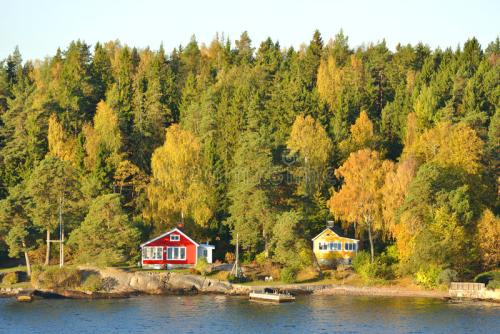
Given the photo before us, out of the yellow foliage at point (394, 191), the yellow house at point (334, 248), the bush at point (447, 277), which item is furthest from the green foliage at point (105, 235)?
the bush at point (447, 277)

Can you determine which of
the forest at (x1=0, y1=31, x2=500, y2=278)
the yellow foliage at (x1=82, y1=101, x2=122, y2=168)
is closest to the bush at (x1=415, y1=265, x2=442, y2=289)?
the forest at (x1=0, y1=31, x2=500, y2=278)

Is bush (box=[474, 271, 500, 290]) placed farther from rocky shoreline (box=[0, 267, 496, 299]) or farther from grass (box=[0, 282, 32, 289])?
grass (box=[0, 282, 32, 289])

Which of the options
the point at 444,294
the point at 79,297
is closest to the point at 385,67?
the point at 444,294

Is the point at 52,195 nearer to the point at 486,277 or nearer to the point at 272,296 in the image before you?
the point at 272,296

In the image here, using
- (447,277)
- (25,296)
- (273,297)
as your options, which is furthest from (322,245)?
(25,296)

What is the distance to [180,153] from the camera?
91.9 m

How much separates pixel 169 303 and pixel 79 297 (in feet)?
31.1

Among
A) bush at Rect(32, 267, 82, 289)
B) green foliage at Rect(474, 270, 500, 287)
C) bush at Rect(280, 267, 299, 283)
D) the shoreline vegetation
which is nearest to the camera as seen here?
green foliage at Rect(474, 270, 500, 287)

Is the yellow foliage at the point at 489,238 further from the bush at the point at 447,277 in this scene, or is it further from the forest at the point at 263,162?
the bush at the point at 447,277

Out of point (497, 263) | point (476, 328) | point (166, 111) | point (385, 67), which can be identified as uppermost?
point (385, 67)

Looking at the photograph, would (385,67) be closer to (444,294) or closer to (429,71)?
(429,71)

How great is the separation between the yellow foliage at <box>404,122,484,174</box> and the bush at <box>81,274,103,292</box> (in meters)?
34.4

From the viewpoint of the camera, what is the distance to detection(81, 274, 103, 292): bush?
3132 inches

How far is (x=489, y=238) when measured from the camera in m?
77.8
